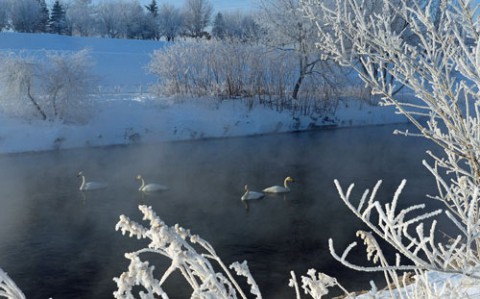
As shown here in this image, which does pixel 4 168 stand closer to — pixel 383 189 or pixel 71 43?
pixel 383 189

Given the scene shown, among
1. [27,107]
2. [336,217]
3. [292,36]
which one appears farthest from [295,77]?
[336,217]

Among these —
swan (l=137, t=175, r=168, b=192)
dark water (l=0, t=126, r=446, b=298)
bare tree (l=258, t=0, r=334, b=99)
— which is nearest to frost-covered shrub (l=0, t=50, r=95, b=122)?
dark water (l=0, t=126, r=446, b=298)

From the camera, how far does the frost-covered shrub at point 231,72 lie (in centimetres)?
2688

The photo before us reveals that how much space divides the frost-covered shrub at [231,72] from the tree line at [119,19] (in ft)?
93.8

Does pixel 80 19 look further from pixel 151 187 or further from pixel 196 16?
pixel 151 187

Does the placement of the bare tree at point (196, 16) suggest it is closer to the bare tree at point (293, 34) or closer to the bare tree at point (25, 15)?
the bare tree at point (25, 15)

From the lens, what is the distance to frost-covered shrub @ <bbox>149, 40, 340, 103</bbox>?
26.9 meters

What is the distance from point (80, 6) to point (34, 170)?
51872 millimetres

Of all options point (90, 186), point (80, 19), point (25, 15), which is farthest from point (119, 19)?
point (90, 186)

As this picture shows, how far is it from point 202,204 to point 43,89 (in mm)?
12292

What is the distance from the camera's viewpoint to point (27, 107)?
21781 mm

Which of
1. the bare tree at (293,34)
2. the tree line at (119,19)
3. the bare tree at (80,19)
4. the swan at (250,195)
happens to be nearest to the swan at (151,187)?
the swan at (250,195)

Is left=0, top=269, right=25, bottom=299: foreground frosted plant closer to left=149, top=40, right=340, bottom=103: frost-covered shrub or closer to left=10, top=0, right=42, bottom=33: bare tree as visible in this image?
left=149, top=40, right=340, bottom=103: frost-covered shrub

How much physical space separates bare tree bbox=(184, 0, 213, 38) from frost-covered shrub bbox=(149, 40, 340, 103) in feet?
121
